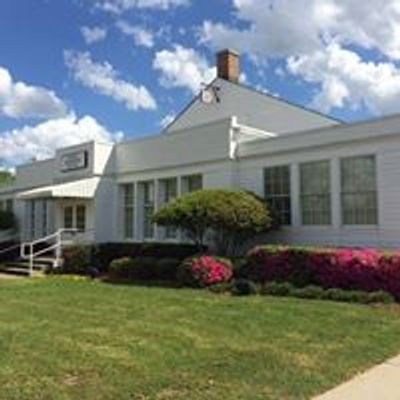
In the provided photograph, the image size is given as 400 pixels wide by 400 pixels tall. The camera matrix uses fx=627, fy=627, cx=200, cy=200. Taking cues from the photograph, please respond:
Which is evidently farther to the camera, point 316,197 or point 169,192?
point 169,192

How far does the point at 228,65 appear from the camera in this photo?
30.5m

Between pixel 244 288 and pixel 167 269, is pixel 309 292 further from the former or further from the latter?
pixel 167 269

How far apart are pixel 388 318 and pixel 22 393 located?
7.29 metres

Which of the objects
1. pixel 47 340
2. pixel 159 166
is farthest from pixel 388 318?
pixel 159 166

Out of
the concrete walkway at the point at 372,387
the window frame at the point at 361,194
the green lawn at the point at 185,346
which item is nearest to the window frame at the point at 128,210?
the window frame at the point at 361,194

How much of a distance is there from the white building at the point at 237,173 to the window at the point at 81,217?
0.15 ft

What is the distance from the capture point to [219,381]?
7.22 meters

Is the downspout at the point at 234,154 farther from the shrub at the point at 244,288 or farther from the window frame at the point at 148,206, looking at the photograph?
the shrub at the point at 244,288

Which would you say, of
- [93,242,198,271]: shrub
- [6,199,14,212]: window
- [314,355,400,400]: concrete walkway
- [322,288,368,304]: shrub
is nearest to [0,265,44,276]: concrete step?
[93,242,198,271]: shrub

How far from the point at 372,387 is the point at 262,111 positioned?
2295 centimetres

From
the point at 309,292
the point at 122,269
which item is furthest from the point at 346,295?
the point at 122,269

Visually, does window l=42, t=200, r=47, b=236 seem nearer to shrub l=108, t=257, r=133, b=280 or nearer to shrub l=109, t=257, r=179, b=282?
shrub l=109, t=257, r=179, b=282

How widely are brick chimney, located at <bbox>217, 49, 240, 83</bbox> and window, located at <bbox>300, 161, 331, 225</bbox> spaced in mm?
12489

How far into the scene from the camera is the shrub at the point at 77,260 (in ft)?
75.8
